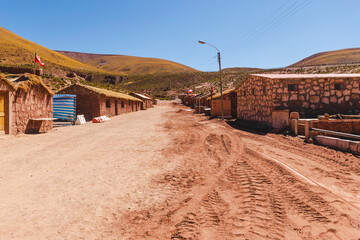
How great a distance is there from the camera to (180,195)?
3930 millimetres

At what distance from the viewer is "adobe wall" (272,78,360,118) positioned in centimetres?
1218

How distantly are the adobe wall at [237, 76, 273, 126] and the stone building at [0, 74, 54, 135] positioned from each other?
14.4 m

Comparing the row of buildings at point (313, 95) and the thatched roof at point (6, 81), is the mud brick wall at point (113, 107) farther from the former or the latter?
the row of buildings at point (313, 95)

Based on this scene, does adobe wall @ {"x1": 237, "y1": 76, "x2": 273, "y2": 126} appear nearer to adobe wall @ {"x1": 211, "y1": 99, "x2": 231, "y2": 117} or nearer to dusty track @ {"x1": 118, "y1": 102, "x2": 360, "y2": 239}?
adobe wall @ {"x1": 211, "y1": 99, "x2": 231, "y2": 117}

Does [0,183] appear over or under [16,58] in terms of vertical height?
under

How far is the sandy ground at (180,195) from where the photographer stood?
282cm

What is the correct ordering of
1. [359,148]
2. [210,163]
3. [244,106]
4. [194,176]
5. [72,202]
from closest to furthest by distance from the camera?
1. [72,202]
2. [194,176]
3. [210,163]
4. [359,148]
5. [244,106]

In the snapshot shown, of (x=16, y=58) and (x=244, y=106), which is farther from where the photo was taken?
(x=16, y=58)

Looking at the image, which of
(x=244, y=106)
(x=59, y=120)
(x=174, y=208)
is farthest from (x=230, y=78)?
(x=174, y=208)

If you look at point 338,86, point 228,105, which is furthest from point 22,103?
point 338,86

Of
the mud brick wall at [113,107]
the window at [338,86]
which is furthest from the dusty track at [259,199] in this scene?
the mud brick wall at [113,107]

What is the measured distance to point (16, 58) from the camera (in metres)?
63.2

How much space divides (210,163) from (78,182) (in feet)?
12.1

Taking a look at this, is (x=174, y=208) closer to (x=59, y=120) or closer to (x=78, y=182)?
(x=78, y=182)
